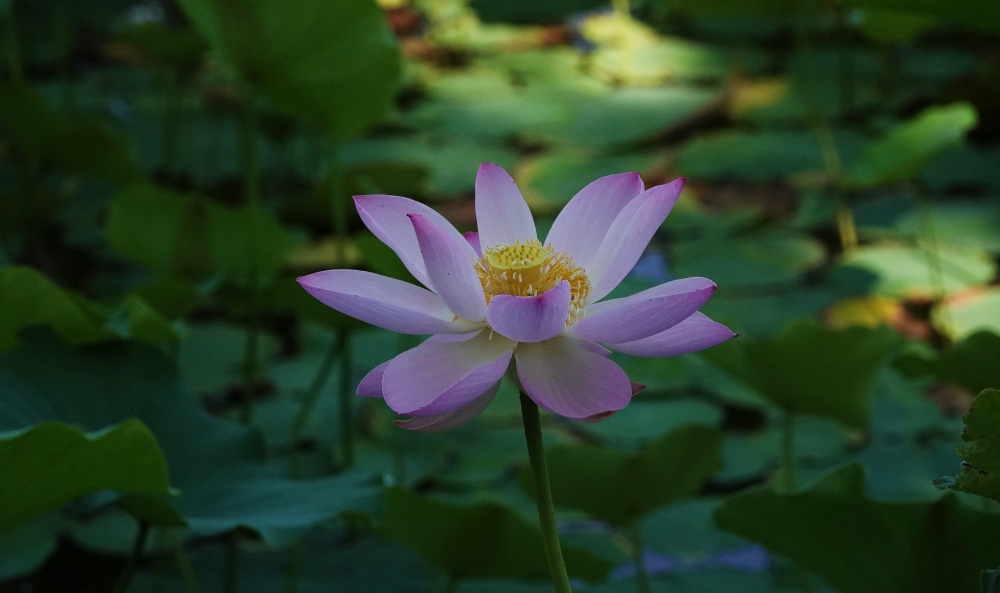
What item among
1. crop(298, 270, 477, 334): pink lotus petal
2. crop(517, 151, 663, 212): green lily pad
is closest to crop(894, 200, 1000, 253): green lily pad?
crop(517, 151, 663, 212): green lily pad

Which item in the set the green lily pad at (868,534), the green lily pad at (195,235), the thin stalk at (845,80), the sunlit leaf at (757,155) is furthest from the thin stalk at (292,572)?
the thin stalk at (845,80)

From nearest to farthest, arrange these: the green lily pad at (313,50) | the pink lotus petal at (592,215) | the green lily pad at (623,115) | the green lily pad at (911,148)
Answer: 1. the pink lotus petal at (592,215)
2. the green lily pad at (313,50)
3. the green lily pad at (911,148)
4. the green lily pad at (623,115)

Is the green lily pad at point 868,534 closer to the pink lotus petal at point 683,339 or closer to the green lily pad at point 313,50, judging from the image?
the pink lotus petal at point 683,339

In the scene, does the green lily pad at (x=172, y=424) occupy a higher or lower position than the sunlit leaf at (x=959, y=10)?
lower

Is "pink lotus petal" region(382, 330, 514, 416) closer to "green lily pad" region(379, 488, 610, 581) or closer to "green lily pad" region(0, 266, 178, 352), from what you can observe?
"green lily pad" region(379, 488, 610, 581)

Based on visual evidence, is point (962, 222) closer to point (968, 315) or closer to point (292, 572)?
point (968, 315)

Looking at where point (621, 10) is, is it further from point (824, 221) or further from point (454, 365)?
point (454, 365)

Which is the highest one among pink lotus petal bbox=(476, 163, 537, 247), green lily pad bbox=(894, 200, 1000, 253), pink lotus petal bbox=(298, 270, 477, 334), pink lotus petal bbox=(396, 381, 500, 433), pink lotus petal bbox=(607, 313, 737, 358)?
pink lotus petal bbox=(476, 163, 537, 247)

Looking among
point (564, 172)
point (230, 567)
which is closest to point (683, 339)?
point (230, 567)
